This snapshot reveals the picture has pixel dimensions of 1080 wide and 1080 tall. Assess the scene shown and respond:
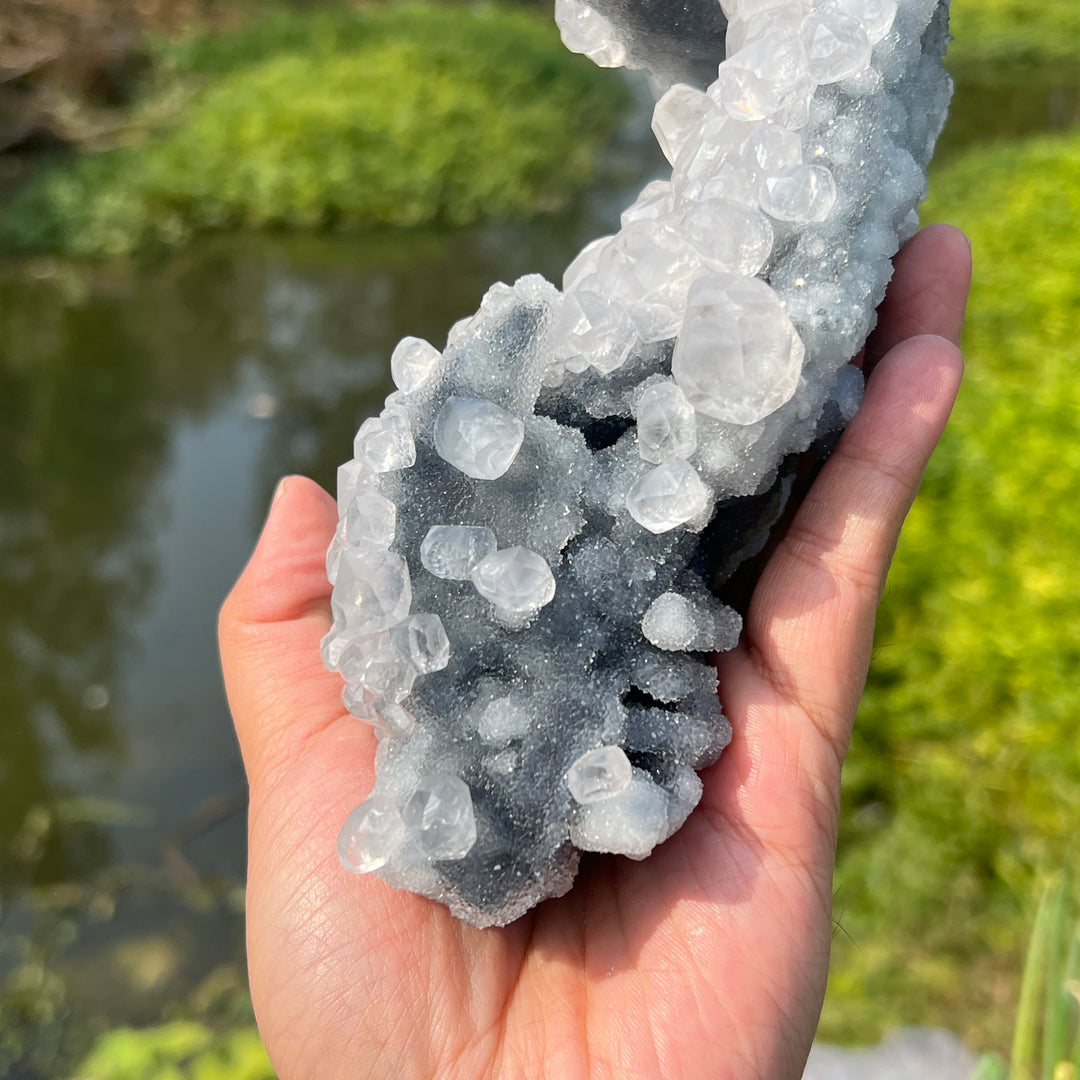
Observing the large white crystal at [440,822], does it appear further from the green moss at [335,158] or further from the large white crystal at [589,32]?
the green moss at [335,158]

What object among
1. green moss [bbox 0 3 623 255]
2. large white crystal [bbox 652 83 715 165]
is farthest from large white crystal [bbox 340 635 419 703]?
green moss [bbox 0 3 623 255]

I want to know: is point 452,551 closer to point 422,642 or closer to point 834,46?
point 422,642

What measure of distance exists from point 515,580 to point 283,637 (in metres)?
0.66

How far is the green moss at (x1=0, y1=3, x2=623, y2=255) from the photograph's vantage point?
6.15 m

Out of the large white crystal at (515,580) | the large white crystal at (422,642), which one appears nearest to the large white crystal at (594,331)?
the large white crystal at (515,580)

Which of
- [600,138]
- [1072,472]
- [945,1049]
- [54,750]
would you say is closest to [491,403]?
[945,1049]

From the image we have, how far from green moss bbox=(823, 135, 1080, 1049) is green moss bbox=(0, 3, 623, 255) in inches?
168

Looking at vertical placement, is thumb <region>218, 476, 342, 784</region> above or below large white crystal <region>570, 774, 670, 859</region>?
below

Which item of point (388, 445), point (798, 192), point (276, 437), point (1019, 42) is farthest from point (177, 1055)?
point (1019, 42)

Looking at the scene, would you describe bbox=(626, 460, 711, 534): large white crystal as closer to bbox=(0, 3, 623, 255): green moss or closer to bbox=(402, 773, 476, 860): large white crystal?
bbox=(402, 773, 476, 860): large white crystal

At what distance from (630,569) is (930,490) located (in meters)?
1.97

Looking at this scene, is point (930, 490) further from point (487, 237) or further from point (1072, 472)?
point (487, 237)

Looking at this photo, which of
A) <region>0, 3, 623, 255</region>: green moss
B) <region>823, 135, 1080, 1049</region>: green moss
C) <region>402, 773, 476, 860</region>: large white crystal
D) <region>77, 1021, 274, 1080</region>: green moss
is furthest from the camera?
<region>0, 3, 623, 255</region>: green moss

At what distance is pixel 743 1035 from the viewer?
1.12 meters
